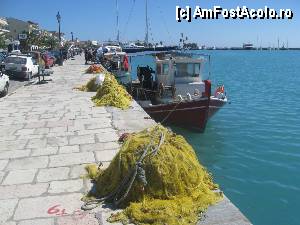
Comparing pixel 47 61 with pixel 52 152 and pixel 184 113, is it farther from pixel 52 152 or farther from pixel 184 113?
pixel 52 152

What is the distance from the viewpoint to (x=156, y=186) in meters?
5.59

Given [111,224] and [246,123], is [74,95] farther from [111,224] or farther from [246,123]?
[111,224]

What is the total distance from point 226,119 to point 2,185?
16.8 metres

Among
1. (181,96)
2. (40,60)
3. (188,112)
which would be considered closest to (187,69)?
(181,96)

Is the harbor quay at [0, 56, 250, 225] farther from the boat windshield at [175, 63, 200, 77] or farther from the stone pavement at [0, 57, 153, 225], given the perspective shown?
the boat windshield at [175, 63, 200, 77]

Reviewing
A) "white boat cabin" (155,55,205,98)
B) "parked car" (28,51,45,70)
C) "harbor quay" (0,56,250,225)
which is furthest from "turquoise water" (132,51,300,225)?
"parked car" (28,51,45,70)

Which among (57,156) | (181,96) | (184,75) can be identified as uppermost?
(184,75)

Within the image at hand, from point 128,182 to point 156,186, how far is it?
377mm

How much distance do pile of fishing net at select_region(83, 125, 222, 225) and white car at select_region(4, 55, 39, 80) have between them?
22661 millimetres

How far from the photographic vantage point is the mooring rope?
5.54 meters

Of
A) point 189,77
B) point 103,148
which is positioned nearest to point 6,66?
point 189,77

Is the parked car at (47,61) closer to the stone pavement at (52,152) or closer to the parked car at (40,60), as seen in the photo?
the parked car at (40,60)

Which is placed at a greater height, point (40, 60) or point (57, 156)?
point (40, 60)

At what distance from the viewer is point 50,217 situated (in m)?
5.51
